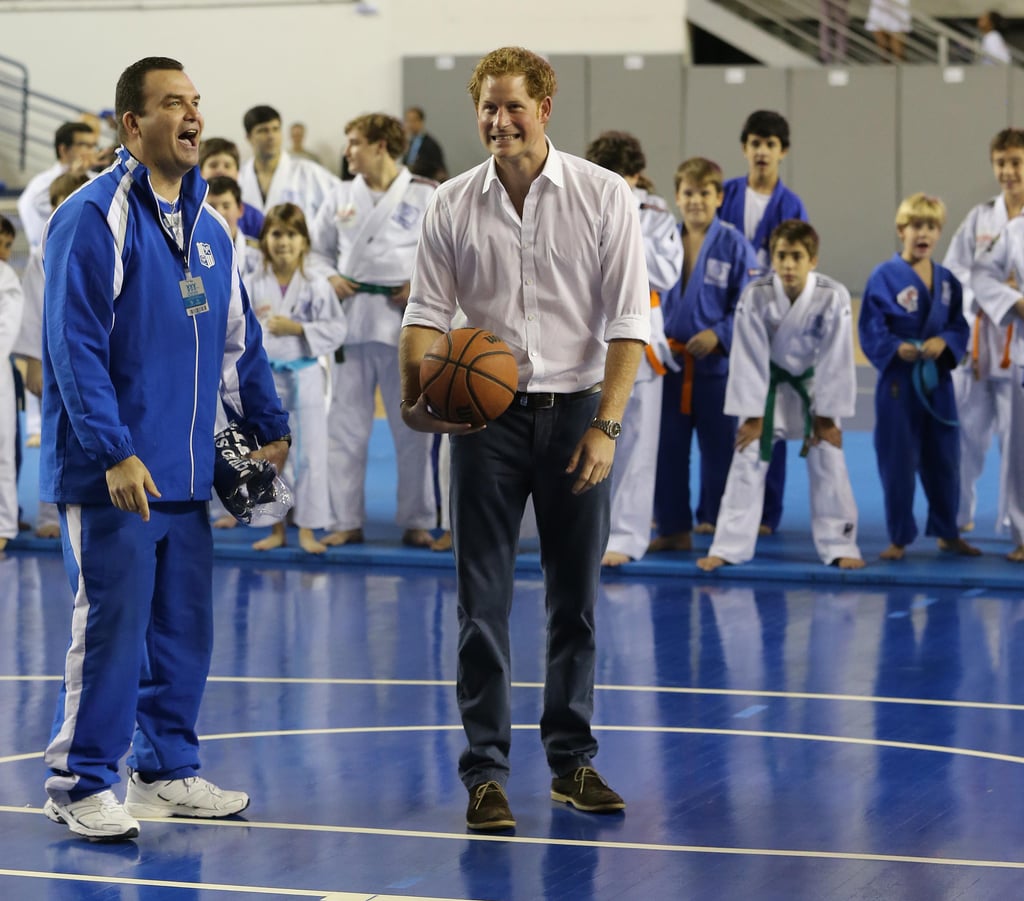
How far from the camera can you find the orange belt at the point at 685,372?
816cm

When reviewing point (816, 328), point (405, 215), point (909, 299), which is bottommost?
point (816, 328)

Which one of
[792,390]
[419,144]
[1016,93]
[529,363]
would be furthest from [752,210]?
[1016,93]

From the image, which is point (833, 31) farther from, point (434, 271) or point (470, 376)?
point (470, 376)

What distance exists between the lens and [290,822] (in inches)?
166

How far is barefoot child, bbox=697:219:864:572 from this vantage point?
755 centimetres

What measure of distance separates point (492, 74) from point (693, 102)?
522 inches

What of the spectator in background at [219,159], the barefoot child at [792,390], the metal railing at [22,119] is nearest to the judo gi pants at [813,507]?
the barefoot child at [792,390]

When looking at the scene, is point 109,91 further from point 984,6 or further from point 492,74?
point 492,74

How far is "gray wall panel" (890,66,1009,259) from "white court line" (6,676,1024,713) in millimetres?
11474

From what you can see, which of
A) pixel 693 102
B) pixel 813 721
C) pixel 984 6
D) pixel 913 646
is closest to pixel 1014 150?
pixel 913 646

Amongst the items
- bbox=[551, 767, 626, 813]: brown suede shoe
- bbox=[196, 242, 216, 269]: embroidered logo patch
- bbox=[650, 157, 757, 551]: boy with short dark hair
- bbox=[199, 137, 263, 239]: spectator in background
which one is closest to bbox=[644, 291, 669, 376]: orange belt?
bbox=[650, 157, 757, 551]: boy with short dark hair

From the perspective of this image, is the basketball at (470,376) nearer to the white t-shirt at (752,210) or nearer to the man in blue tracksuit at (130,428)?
the man in blue tracksuit at (130,428)

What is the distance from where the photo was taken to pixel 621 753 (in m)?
4.82

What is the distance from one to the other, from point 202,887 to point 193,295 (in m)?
1.44
